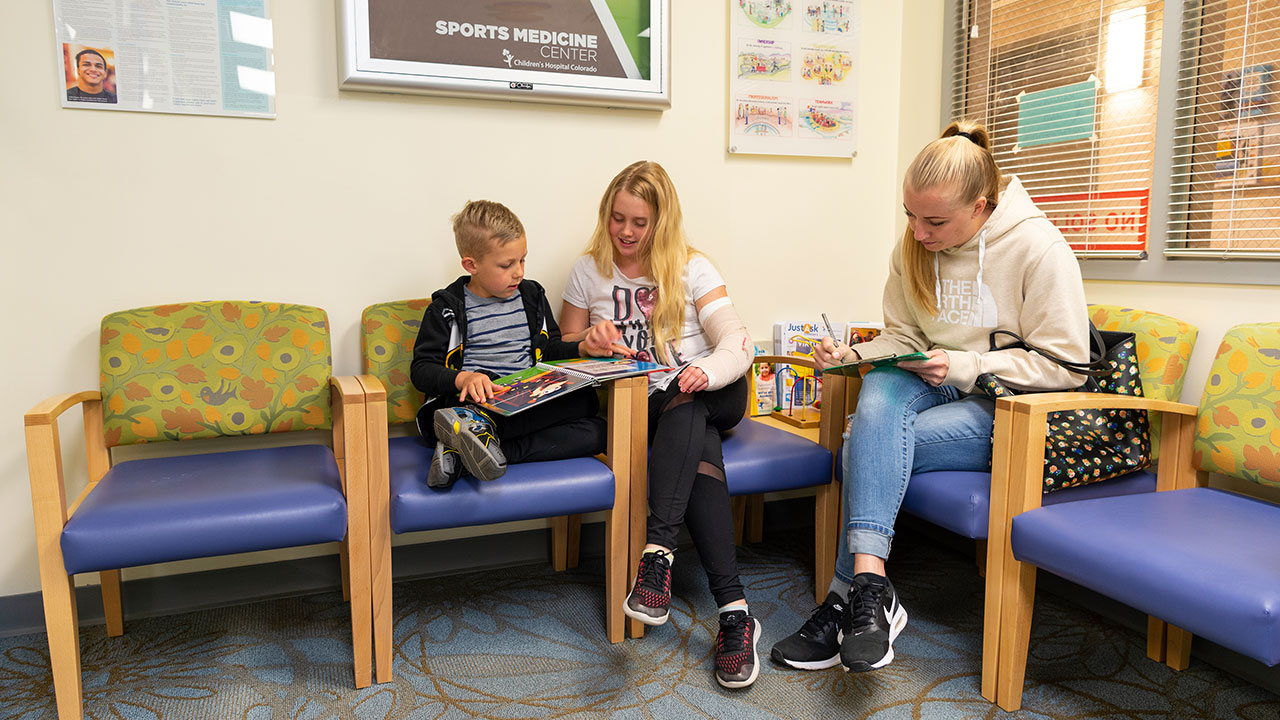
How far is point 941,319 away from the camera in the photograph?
6.64ft

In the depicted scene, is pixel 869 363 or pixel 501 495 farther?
pixel 869 363

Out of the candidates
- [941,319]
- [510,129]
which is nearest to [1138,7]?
[941,319]

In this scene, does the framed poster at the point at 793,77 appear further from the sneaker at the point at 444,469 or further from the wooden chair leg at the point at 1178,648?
the wooden chair leg at the point at 1178,648

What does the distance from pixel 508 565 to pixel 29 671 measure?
1193 millimetres

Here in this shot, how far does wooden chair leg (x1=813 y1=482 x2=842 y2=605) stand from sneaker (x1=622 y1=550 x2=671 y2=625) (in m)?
0.56

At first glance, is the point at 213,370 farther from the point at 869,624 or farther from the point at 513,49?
the point at 869,624

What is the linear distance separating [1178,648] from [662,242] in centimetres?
156

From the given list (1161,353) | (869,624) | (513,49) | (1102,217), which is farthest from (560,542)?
(1102,217)

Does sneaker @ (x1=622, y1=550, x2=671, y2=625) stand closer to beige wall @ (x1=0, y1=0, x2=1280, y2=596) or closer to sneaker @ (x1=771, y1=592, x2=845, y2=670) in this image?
sneaker @ (x1=771, y1=592, x2=845, y2=670)

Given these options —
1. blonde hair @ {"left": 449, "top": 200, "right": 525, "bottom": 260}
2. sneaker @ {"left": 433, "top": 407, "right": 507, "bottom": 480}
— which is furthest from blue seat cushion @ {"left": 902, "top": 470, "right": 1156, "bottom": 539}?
blonde hair @ {"left": 449, "top": 200, "right": 525, "bottom": 260}

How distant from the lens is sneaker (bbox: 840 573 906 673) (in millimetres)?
1585

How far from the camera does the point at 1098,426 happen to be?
180 centimetres

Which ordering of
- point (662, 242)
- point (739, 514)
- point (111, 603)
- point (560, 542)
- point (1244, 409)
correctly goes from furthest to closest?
point (739, 514) → point (560, 542) → point (662, 242) → point (111, 603) → point (1244, 409)

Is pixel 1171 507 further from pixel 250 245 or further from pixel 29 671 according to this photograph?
pixel 29 671
